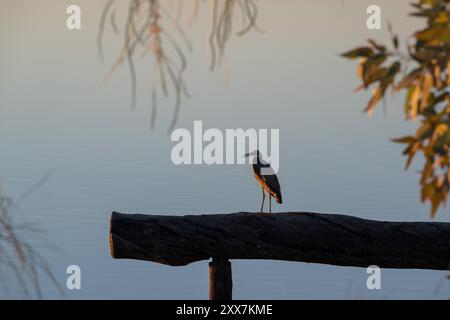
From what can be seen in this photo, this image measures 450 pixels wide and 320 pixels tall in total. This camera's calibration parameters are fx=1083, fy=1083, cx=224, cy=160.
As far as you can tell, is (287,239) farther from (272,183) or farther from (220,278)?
(272,183)

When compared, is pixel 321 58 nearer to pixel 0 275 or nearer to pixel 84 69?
pixel 84 69

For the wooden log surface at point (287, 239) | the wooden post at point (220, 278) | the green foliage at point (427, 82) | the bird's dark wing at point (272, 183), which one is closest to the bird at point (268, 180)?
the bird's dark wing at point (272, 183)

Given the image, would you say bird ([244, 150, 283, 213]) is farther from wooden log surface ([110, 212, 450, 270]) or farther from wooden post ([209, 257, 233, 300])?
wooden log surface ([110, 212, 450, 270])

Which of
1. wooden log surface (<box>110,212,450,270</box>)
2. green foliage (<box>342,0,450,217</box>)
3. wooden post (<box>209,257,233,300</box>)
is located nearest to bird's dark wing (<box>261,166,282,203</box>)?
wooden post (<box>209,257,233,300</box>)

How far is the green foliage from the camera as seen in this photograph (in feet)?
14.9

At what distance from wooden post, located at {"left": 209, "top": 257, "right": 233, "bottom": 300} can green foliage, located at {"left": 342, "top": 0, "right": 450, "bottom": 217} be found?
2710mm

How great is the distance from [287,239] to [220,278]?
629mm

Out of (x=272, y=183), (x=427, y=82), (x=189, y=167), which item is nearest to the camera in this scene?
(x=427, y=82)

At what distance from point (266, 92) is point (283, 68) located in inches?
80.2

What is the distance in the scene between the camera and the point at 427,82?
4.61 m

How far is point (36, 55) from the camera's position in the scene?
24578 mm

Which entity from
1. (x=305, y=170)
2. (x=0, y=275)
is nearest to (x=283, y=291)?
(x=305, y=170)

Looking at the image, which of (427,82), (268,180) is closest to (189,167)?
(268,180)
